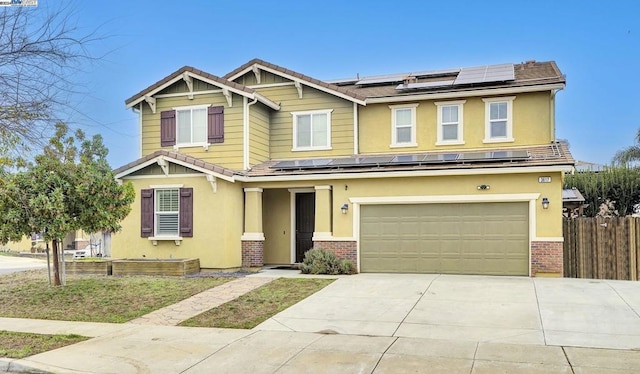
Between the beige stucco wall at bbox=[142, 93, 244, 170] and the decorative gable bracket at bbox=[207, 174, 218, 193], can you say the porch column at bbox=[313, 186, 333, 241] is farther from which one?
the decorative gable bracket at bbox=[207, 174, 218, 193]

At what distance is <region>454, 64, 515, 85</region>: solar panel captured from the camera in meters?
18.1

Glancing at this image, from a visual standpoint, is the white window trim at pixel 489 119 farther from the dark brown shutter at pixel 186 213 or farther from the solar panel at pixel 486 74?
the dark brown shutter at pixel 186 213

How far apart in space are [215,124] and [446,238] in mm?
8420

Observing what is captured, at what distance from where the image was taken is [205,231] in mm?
17203

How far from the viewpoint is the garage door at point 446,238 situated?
51.1 ft

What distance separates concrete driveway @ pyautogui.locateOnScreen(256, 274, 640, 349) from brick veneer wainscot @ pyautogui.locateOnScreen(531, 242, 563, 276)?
1.89 feet

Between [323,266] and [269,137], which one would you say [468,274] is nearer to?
[323,266]

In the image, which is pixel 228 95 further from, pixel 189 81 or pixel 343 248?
pixel 343 248

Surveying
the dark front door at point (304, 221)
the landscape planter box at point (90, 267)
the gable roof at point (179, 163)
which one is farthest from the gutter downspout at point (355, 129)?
the landscape planter box at point (90, 267)

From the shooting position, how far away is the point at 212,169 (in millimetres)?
16953

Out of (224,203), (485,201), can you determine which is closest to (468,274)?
(485,201)

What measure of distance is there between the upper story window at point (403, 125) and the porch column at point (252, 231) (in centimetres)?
497

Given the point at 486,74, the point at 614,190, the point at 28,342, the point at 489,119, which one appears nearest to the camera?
the point at 28,342

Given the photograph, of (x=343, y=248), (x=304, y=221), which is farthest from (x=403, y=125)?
(x=343, y=248)
